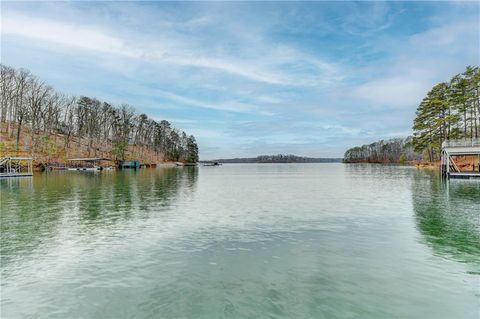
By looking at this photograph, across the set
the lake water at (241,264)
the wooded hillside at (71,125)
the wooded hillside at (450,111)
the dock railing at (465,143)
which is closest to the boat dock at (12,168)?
the wooded hillside at (71,125)

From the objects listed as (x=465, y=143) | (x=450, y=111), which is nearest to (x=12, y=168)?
(x=465, y=143)

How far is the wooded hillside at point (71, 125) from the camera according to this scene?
9714 centimetres

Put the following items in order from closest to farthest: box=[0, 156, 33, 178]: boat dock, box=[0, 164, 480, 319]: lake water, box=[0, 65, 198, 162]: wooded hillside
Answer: box=[0, 164, 480, 319]: lake water → box=[0, 156, 33, 178]: boat dock → box=[0, 65, 198, 162]: wooded hillside

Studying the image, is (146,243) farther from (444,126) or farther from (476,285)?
(444,126)

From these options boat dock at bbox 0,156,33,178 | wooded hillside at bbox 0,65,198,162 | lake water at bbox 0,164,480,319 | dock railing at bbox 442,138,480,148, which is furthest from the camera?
wooded hillside at bbox 0,65,198,162

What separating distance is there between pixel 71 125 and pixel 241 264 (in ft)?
395

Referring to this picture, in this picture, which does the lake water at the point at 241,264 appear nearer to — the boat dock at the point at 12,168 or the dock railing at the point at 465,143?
the dock railing at the point at 465,143

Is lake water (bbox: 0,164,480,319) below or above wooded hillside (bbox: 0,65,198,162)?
below

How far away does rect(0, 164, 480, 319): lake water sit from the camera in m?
8.08

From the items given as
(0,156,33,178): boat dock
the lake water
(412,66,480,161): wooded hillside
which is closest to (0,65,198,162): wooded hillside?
(0,156,33,178): boat dock

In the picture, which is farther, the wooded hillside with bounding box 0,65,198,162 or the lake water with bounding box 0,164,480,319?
the wooded hillside with bounding box 0,65,198,162

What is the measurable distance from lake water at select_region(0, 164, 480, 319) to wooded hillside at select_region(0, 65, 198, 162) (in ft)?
275

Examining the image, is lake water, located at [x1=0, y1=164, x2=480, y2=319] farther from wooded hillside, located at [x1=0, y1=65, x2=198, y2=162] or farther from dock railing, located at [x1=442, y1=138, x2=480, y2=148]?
wooded hillside, located at [x1=0, y1=65, x2=198, y2=162]

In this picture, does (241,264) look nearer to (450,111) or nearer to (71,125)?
(450,111)
